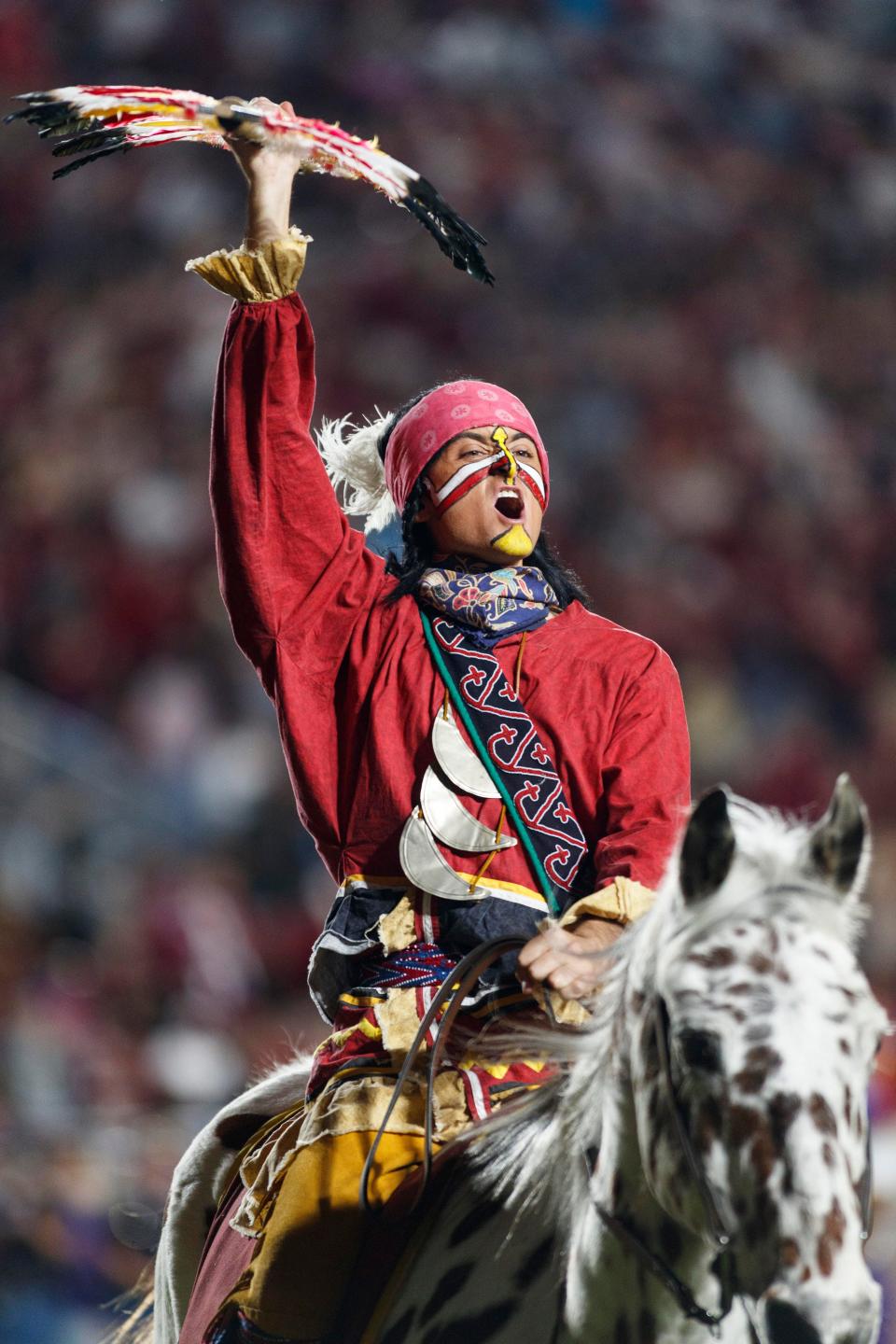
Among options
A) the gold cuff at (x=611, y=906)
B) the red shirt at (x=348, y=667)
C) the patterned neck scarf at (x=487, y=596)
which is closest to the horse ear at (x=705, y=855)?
the gold cuff at (x=611, y=906)

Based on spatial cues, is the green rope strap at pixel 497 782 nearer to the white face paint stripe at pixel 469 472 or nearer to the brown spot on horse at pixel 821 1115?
the white face paint stripe at pixel 469 472

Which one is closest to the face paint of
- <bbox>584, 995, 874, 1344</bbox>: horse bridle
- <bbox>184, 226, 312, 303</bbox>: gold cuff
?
<bbox>184, 226, 312, 303</bbox>: gold cuff

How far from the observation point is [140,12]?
654 cm

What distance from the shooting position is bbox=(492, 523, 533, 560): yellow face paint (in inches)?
68.7

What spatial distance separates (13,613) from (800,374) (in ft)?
9.03

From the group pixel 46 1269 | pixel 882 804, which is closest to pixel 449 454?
pixel 46 1269

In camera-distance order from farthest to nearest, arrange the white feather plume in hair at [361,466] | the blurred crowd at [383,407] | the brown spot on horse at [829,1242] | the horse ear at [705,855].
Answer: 1. the blurred crowd at [383,407]
2. the white feather plume in hair at [361,466]
3. the horse ear at [705,855]
4. the brown spot on horse at [829,1242]

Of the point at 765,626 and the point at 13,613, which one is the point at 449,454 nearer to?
the point at 765,626

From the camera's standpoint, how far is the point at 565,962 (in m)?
1.33

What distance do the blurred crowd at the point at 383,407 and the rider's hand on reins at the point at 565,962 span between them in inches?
118

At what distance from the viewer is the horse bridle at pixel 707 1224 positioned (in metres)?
1.06

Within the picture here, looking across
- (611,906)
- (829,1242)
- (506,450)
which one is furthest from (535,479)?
(829,1242)

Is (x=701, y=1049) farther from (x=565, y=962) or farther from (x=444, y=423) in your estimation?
(x=444, y=423)

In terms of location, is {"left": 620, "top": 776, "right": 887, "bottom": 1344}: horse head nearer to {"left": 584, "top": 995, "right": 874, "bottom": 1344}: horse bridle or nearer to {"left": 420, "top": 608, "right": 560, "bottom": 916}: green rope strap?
{"left": 584, "top": 995, "right": 874, "bottom": 1344}: horse bridle
